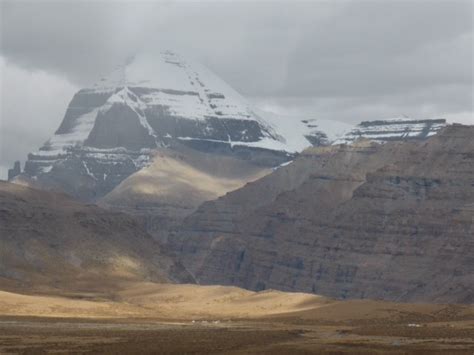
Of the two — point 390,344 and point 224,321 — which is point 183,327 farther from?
point 390,344

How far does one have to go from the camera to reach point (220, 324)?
14538 centimetres

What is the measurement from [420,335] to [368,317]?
Answer: 28.4 metres

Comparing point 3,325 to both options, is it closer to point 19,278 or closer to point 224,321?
point 224,321

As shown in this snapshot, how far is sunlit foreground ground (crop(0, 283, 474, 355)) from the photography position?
110562 millimetres

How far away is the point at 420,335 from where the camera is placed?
122 meters

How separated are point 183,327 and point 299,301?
40.9m

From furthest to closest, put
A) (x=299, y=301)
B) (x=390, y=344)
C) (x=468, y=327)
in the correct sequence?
(x=299, y=301), (x=468, y=327), (x=390, y=344)

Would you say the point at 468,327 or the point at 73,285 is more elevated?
the point at 73,285

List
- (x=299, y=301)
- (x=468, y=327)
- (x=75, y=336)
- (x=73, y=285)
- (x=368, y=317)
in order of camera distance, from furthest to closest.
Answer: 1. (x=73, y=285)
2. (x=299, y=301)
3. (x=368, y=317)
4. (x=468, y=327)
5. (x=75, y=336)

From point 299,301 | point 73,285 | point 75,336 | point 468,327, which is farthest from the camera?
point 73,285

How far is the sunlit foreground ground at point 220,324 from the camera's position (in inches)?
4353

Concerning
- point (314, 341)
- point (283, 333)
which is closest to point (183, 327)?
point (283, 333)

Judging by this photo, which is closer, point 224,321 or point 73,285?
point 224,321

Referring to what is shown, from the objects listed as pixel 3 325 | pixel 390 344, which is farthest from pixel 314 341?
pixel 3 325
